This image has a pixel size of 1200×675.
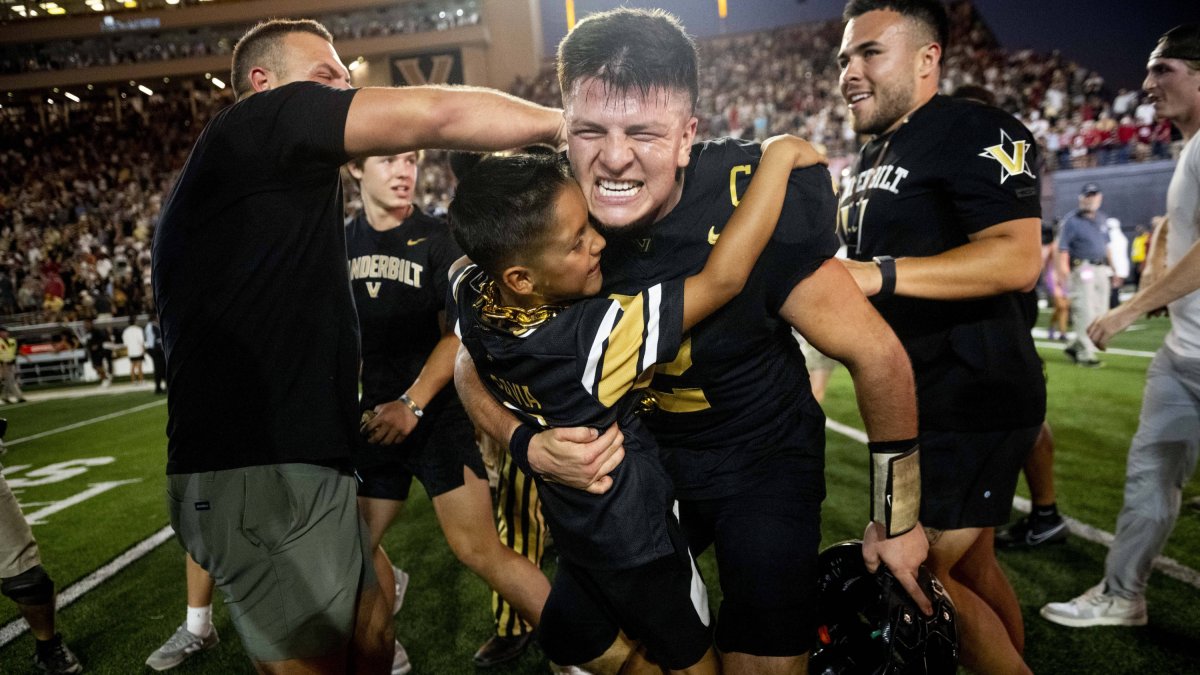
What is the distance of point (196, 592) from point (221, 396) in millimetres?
2263

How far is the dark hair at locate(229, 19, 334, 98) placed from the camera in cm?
229

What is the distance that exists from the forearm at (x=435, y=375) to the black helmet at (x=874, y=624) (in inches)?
67.3

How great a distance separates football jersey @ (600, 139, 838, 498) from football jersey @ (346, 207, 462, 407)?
4.95ft

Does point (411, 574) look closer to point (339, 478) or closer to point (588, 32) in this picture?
point (339, 478)

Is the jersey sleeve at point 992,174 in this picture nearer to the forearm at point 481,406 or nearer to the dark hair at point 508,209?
the dark hair at point 508,209

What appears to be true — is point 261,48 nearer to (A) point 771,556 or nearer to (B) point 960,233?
(A) point 771,556

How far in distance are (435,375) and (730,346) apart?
1543 mm

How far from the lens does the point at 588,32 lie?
2.00 m

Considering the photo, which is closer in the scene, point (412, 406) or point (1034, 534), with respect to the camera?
point (412, 406)

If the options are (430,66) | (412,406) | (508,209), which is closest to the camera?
(508,209)

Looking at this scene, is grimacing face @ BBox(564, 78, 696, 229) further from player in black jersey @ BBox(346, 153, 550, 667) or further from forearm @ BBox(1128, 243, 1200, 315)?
→ forearm @ BBox(1128, 243, 1200, 315)

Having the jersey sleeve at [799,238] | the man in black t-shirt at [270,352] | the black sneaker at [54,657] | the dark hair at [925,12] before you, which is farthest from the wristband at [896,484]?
the black sneaker at [54,657]

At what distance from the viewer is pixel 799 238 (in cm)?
187

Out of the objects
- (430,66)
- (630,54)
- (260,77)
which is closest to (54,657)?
(260,77)
